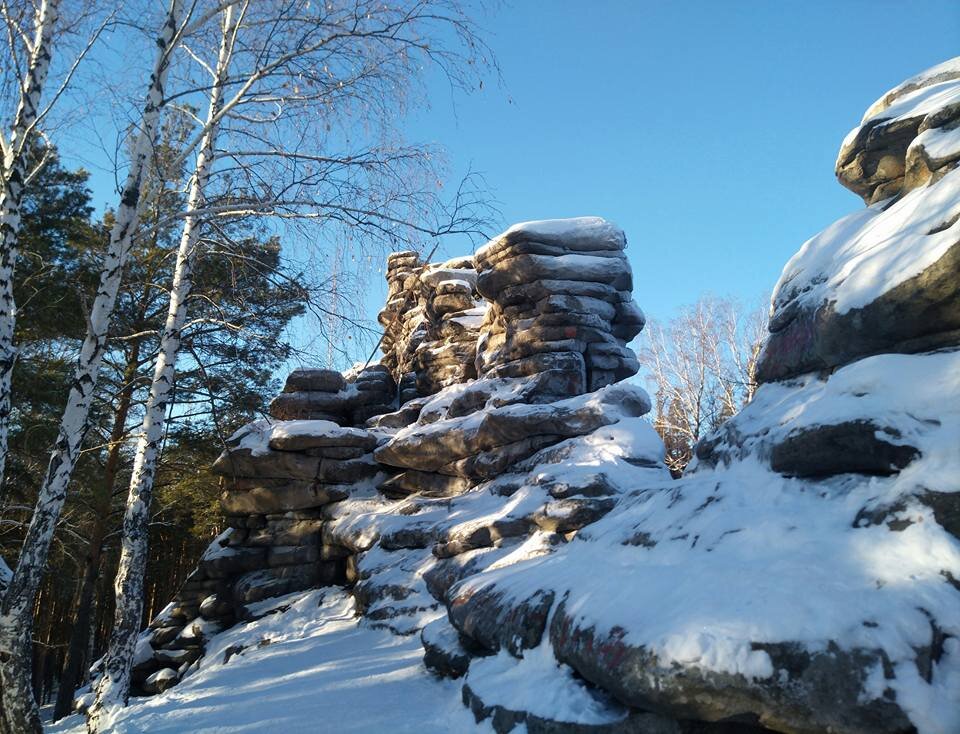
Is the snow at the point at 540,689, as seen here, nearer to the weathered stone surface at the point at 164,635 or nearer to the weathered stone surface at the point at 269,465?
the weathered stone surface at the point at 269,465

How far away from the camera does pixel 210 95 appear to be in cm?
832

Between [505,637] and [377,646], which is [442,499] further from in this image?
[505,637]

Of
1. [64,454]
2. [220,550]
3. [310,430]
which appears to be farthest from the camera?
[310,430]

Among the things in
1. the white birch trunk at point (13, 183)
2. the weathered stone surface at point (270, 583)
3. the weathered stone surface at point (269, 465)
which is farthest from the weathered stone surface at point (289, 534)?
the white birch trunk at point (13, 183)

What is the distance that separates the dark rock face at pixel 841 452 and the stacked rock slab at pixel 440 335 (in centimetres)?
1457

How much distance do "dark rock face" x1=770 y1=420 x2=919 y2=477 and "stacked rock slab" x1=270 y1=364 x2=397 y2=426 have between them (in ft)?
51.8

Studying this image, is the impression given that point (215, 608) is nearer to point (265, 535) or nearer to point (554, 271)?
point (265, 535)

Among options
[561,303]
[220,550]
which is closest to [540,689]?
[561,303]

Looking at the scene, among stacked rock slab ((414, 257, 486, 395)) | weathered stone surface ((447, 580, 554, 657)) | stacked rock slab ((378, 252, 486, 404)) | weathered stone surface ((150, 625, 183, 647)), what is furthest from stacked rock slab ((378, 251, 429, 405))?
weathered stone surface ((447, 580, 554, 657))

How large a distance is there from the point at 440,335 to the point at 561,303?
640 centimetres

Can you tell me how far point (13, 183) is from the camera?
6402mm

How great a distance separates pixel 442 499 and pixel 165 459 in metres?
7.92

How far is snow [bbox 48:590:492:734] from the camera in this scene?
622cm

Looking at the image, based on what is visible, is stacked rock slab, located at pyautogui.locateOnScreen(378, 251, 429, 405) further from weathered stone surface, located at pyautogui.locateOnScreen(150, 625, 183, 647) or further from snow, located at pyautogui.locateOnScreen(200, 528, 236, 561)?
weathered stone surface, located at pyautogui.locateOnScreen(150, 625, 183, 647)
